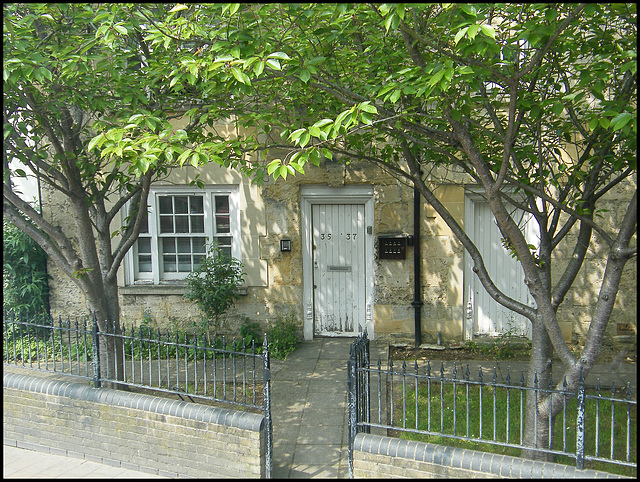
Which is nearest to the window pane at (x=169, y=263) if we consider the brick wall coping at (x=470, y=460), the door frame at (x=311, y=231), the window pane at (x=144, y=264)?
the window pane at (x=144, y=264)

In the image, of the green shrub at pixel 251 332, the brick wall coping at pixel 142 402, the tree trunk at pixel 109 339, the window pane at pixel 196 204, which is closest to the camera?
the brick wall coping at pixel 142 402

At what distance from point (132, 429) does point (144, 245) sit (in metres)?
4.83

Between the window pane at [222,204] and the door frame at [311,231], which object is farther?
the window pane at [222,204]

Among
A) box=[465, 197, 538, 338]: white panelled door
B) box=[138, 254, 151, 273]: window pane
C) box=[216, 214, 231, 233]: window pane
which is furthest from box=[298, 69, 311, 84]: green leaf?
box=[138, 254, 151, 273]: window pane

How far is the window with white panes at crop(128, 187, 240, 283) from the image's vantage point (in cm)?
970

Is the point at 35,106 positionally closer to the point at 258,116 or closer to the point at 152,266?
the point at 258,116

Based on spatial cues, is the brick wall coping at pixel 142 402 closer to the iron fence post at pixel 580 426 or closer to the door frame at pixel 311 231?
the iron fence post at pixel 580 426

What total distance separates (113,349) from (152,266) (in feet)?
10.9

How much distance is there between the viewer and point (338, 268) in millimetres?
9625

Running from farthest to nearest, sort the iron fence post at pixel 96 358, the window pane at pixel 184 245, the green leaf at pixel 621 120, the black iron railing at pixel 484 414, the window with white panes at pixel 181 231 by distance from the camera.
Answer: the window pane at pixel 184 245
the window with white panes at pixel 181 231
the iron fence post at pixel 96 358
the black iron railing at pixel 484 414
the green leaf at pixel 621 120

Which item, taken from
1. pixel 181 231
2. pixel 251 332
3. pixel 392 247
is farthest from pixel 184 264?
pixel 392 247

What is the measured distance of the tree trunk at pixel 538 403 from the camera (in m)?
5.12

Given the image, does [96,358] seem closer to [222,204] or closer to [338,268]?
[222,204]

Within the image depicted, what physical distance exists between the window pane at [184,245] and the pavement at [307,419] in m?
2.63
